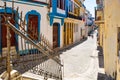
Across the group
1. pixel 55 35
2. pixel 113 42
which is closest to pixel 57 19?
pixel 55 35

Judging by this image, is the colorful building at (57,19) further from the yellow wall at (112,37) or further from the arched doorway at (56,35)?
the yellow wall at (112,37)

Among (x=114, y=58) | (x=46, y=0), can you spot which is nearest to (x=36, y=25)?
(x=46, y=0)

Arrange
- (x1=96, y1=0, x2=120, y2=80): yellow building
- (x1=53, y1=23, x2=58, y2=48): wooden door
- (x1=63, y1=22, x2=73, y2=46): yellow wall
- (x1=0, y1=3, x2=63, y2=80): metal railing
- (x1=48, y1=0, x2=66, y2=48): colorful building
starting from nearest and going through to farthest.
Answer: (x1=0, y1=3, x2=63, y2=80): metal railing
(x1=96, y1=0, x2=120, y2=80): yellow building
(x1=48, y1=0, x2=66, y2=48): colorful building
(x1=53, y1=23, x2=58, y2=48): wooden door
(x1=63, y1=22, x2=73, y2=46): yellow wall

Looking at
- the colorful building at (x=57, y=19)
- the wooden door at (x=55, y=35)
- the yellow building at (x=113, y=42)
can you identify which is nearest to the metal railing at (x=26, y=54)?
the yellow building at (x=113, y=42)

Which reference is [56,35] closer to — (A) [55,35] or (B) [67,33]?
(A) [55,35]

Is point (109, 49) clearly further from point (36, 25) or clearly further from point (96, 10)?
point (96, 10)

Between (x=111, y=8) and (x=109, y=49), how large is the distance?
7.12 feet

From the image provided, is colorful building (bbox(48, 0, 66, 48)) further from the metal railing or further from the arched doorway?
the metal railing

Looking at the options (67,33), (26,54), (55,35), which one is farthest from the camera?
(67,33)

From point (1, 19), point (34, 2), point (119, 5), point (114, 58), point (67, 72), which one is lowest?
point (67, 72)

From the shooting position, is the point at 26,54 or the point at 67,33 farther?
the point at 67,33

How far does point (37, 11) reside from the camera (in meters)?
16.4

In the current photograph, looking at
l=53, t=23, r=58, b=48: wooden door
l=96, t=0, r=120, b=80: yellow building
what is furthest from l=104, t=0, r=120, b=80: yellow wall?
l=53, t=23, r=58, b=48: wooden door

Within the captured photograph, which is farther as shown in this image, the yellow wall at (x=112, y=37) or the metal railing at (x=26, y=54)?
the yellow wall at (x=112, y=37)
